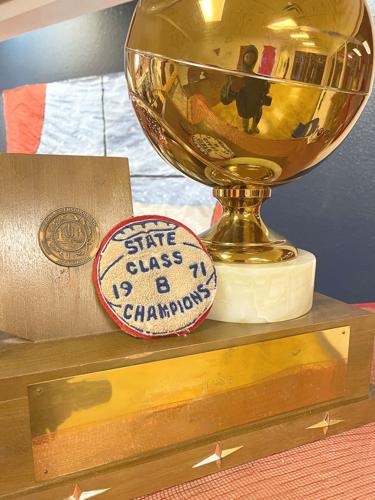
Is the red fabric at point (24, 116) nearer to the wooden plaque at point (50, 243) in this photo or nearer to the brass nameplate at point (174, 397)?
the wooden plaque at point (50, 243)

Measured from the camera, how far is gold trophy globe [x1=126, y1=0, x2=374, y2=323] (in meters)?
0.47

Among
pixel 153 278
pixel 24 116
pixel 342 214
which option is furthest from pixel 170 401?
pixel 24 116

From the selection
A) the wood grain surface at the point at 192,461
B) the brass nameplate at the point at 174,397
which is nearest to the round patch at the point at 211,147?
the brass nameplate at the point at 174,397

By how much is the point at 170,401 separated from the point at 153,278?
0.13 metres

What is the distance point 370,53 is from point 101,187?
1.14ft

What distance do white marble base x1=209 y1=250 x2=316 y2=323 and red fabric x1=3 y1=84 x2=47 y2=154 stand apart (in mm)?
1625

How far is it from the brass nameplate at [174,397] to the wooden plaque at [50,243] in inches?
3.2

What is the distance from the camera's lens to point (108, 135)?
1.68m

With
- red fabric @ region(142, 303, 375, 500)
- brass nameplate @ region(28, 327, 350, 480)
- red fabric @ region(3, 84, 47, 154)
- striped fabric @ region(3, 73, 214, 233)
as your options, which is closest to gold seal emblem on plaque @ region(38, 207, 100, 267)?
brass nameplate @ region(28, 327, 350, 480)

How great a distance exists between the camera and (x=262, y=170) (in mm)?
557

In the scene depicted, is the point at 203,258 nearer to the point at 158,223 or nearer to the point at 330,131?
the point at 158,223

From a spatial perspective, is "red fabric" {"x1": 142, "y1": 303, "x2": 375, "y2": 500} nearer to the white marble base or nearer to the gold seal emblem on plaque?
the white marble base

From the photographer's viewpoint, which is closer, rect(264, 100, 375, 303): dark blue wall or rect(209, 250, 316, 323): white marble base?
rect(209, 250, 316, 323): white marble base

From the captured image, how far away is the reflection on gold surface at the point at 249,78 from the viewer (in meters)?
0.46
